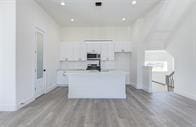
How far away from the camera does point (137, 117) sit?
3.79m

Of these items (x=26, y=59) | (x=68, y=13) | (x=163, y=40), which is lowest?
(x=26, y=59)

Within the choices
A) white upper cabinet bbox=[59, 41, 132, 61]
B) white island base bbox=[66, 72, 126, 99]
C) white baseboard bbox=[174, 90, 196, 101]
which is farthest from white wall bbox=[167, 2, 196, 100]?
white upper cabinet bbox=[59, 41, 132, 61]

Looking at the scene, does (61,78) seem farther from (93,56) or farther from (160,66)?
(160,66)

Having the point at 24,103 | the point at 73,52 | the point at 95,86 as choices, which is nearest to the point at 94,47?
the point at 73,52

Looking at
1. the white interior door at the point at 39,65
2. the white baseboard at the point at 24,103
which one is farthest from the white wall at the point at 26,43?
the white interior door at the point at 39,65

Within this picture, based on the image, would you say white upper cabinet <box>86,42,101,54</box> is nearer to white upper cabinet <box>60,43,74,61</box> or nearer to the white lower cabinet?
white upper cabinet <box>60,43,74,61</box>

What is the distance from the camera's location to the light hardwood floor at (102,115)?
340 centimetres

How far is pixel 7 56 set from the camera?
13.9 ft

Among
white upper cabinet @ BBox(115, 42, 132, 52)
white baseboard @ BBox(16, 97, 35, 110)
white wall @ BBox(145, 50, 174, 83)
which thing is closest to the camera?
white baseboard @ BBox(16, 97, 35, 110)

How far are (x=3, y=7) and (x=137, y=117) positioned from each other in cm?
420

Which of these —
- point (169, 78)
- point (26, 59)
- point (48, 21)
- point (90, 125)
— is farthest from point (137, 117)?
point (169, 78)

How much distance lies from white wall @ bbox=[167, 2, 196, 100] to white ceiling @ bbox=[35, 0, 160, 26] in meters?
1.41

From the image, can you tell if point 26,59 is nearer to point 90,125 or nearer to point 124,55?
point 90,125

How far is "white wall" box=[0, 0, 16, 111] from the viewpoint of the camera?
424 cm
